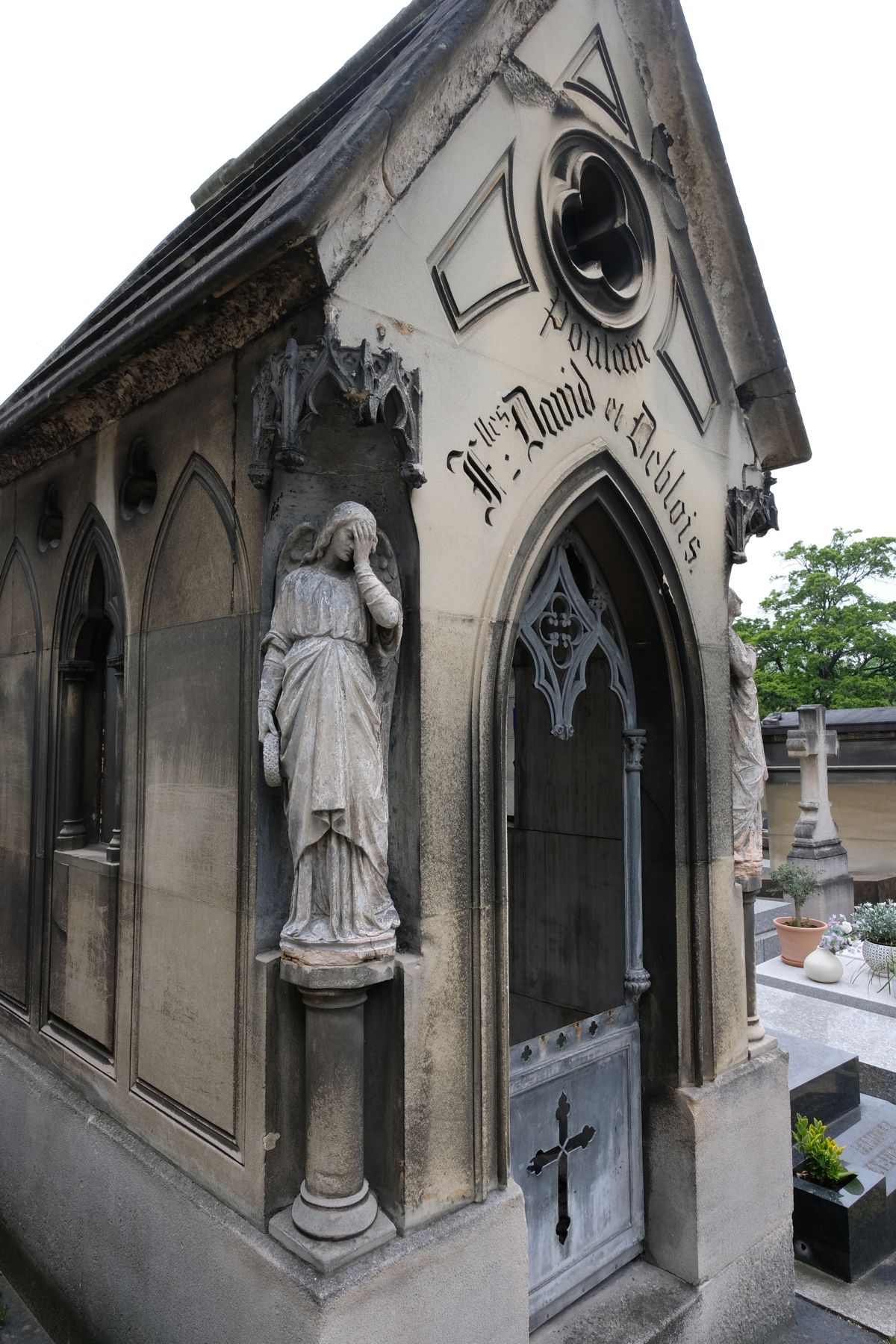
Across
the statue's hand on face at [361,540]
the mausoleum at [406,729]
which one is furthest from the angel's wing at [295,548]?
the statue's hand on face at [361,540]

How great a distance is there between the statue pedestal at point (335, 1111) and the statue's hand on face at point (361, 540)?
1414 mm

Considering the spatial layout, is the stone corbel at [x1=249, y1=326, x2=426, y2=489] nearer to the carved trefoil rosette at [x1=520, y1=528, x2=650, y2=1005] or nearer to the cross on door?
the carved trefoil rosette at [x1=520, y1=528, x2=650, y2=1005]

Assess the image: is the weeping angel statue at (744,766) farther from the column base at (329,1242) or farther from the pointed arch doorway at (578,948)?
the column base at (329,1242)

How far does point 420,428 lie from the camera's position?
324 cm

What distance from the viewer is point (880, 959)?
9.28m

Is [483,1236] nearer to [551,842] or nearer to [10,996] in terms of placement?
[551,842]

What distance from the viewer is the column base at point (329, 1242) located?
2.82 metres

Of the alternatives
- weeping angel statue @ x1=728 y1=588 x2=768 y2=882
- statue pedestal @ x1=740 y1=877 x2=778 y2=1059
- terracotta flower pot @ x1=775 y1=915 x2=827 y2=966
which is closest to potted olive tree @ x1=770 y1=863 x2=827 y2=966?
terracotta flower pot @ x1=775 y1=915 x2=827 y2=966

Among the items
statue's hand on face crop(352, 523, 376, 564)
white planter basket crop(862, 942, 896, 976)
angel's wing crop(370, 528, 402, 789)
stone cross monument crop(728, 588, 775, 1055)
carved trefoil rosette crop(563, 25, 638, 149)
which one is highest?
carved trefoil rosette crop(563, 25, 638, 149)

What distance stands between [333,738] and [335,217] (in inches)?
70.0

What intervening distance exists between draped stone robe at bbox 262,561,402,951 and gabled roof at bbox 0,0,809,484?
43.0 inches

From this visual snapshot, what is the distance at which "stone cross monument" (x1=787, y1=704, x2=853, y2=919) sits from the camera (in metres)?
14.4

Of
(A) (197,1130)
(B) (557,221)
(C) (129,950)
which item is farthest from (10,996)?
(B) (557,221)

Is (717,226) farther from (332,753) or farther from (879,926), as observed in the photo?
(879,926)
